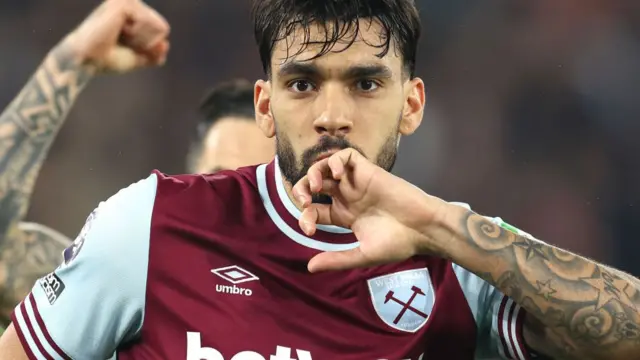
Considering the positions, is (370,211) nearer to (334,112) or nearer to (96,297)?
(334,112)

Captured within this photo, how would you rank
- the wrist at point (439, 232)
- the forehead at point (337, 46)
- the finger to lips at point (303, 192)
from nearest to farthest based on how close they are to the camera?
the finger to lips at point (303, 192) → the wrist at point (439, 232) → the forehead at point (337, 46)

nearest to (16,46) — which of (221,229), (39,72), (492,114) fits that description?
(39,72)

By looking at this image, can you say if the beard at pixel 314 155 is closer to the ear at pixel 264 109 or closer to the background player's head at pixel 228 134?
the ear at pixel 264 109

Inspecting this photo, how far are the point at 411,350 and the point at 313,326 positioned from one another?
200mm

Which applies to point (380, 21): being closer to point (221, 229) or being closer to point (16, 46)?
point (221, 229)

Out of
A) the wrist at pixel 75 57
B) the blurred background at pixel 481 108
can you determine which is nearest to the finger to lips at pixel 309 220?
the wrist at pixel 75 57

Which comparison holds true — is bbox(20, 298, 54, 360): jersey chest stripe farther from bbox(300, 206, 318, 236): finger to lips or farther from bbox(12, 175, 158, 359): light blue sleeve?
bbox(300, 206, 318, 236): finger to lips

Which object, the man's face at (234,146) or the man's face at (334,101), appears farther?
the man's face at (234,146)

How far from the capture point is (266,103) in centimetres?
201

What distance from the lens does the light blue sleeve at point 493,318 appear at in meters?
1.82

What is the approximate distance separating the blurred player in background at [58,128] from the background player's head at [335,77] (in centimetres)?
140

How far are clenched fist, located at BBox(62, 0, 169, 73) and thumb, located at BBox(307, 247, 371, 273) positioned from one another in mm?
1913

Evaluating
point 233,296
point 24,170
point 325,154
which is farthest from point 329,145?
point 24,170

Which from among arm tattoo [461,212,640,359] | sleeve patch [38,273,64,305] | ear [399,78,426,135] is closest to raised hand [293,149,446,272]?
arm tattoo [461,212,640,359]
